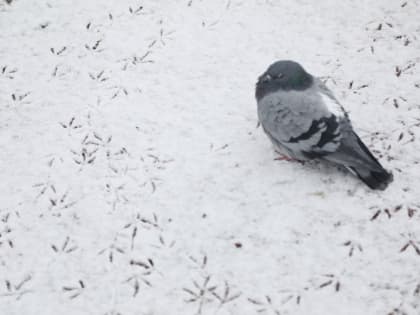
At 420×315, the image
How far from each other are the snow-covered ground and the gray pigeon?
0.97 ft

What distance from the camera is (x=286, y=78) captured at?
170 inches

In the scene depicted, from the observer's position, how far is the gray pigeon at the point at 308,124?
13.1 feet

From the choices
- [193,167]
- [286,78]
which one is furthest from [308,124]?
[193,167]

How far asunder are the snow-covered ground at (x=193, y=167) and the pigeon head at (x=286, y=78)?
2.27 feet

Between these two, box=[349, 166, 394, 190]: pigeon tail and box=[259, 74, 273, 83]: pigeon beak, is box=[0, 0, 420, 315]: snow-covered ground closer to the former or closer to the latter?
box=[349, 166, 394, 190]: pigeon tail

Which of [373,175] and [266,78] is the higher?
[266,78]

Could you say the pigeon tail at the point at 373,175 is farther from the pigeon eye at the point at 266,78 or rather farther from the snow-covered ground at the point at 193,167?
the pigeon eye at the point at 266,78

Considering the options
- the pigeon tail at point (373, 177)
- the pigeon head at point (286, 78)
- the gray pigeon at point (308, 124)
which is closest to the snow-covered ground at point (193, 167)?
the pigeon tail at point (373, 177)

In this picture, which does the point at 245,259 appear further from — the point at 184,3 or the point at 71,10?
the point at 71,10

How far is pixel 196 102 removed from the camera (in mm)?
5160

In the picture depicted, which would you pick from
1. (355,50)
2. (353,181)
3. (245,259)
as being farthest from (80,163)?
(355,50)

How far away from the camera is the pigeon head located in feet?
14.2

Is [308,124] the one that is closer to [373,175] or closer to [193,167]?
[373,175]

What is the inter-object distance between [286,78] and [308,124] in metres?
0.55
